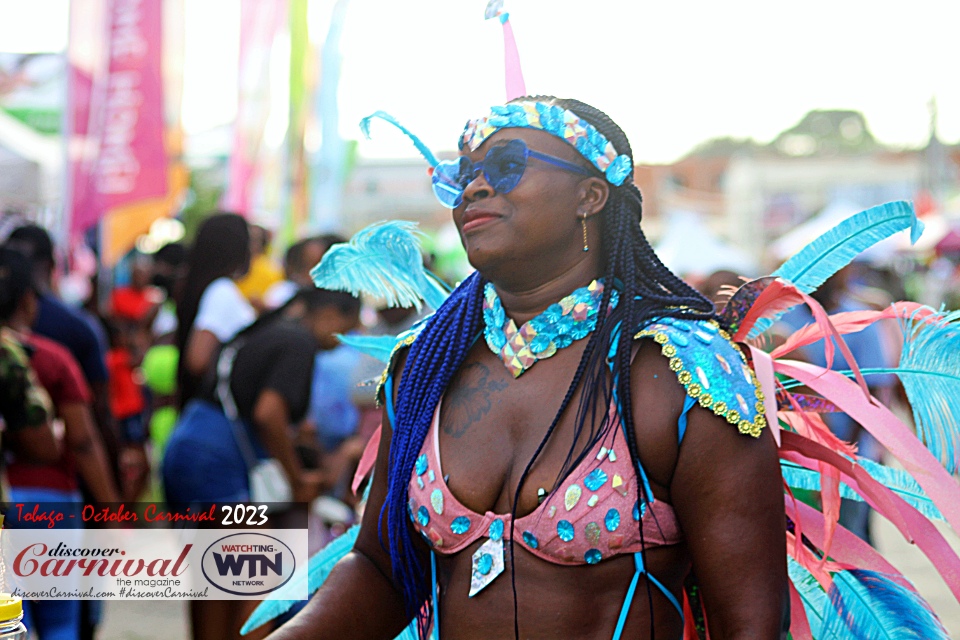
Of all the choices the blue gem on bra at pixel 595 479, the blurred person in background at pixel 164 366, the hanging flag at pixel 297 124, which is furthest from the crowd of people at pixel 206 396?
the hanging flag at pixel 297 124

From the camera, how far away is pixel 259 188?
1589 cm

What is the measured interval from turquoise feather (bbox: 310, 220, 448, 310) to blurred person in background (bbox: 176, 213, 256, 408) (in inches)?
96.4

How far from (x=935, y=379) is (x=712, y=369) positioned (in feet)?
2.18

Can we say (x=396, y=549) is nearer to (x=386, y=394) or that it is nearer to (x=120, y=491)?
(x=386, y=394)

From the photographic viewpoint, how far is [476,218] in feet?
7.27

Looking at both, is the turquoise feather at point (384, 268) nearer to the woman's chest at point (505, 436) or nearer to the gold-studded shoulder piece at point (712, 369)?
the woman's chest at point (505, 436)

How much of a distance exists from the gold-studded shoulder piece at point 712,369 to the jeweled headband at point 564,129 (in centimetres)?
33

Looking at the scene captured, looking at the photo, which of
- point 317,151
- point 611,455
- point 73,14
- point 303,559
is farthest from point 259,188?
point 611,455

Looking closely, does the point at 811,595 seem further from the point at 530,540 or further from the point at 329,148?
the point at 329,148

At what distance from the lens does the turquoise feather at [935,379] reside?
235 cm

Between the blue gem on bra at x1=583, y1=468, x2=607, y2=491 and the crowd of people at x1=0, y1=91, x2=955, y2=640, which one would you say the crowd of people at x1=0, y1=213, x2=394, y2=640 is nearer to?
the crowd of people at x1=0, y1=91, x2=955, y2=640

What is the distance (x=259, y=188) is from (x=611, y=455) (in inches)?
567

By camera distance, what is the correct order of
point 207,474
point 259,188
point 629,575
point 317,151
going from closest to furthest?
point 629,575, point 207,474, point 317,151, point 259,188

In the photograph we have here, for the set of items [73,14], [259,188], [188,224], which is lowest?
[188,224]
